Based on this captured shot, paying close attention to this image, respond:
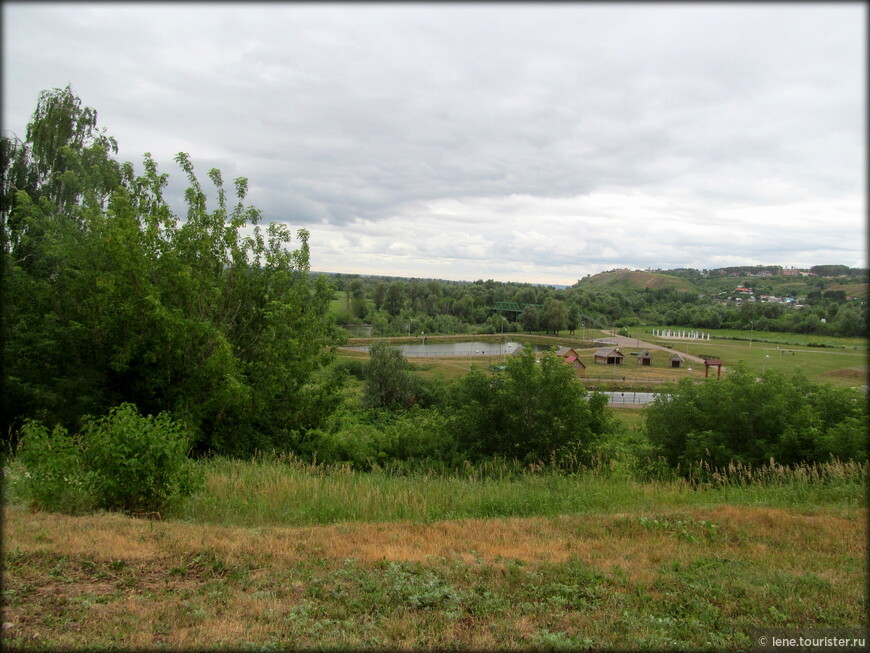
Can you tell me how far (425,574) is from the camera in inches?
162

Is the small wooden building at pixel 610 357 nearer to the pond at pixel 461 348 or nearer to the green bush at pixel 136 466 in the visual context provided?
the pond at pixel 461 348

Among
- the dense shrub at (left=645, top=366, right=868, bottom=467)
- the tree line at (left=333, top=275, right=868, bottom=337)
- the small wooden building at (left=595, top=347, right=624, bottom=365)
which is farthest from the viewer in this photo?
the tree line at (left=333, top=275, right=868, bottom=337)

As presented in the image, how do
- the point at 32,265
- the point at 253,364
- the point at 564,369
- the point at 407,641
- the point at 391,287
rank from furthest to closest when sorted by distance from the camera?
the point at 391,287, the point at 32,265, the point at 564,369, the point at 253,364, the point at 407,641

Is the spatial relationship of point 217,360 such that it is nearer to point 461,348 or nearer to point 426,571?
point 426,571

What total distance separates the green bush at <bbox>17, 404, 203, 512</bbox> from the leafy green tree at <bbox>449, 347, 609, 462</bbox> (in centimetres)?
793

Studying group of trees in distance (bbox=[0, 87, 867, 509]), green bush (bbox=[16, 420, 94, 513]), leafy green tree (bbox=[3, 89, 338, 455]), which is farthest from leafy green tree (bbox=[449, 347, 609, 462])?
green bush (bbox=[16, 420, 94, 513])

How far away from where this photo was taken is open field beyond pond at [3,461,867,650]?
3.21 meters

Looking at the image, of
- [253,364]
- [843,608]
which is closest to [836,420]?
[843,608]

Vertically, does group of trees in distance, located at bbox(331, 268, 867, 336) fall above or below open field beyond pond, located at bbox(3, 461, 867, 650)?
above

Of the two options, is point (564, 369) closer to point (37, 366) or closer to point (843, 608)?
point (843, 608)

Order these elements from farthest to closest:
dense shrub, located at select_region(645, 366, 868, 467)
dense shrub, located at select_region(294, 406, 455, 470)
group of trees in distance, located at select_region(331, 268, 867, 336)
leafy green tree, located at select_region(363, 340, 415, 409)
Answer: group of trees in distance, located at select_region(331, 268, 867, 336) → leafy green tree, located at select_region(363, 340, 415, 409) → dense shrub, located at select_region(294, 406, 455, 470) → dense shrub, located at select_region(645, 366, 868, 467)

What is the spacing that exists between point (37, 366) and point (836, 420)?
1832cm

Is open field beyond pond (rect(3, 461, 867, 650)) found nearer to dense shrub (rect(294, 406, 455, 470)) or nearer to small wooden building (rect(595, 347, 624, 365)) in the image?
dense shrub (rect(294, 406, 455, 470))

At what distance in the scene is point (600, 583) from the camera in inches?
161
